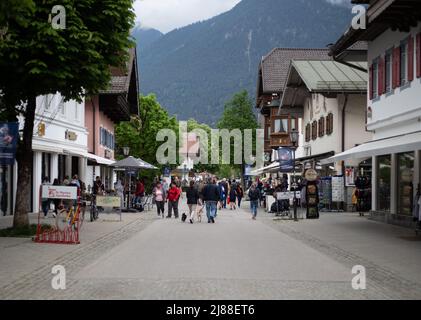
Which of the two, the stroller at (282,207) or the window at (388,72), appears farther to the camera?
the stroller at (282,207)

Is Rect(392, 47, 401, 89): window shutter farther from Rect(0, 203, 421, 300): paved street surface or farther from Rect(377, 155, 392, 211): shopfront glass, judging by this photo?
Rect(0, 203, 421, 300): paved street surface

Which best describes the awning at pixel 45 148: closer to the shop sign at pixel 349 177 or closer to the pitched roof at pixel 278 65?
the shop sign at pixel 349 177

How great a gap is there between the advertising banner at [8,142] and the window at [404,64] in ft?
41.7

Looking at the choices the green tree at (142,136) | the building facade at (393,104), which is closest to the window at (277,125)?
the green tree at (142,136)

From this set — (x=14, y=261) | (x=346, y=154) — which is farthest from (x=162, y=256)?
(x=346, y=154)

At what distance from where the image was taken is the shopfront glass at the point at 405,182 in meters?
23.3

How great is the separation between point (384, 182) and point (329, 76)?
13.9 meters

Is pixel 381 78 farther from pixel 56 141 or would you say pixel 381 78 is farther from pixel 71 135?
pixel 71 135

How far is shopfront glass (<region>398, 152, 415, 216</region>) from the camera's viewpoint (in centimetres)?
2327

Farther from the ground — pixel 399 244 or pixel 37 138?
pixel 37 138

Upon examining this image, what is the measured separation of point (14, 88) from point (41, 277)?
8.02m

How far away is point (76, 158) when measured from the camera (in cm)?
3912

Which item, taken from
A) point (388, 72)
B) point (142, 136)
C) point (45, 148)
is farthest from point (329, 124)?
point (142, 136)
